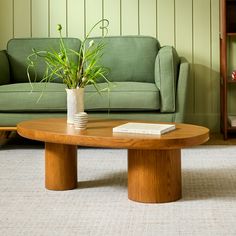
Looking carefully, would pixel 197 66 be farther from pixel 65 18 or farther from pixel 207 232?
pixel 207 232

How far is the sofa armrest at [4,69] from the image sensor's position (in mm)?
4217

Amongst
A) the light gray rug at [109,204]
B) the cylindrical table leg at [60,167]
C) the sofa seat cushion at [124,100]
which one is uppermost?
the sofa seat cushion at [124,100]

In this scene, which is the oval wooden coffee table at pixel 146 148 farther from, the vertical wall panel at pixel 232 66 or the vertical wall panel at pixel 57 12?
the vertical wall panel at pixel 57 12

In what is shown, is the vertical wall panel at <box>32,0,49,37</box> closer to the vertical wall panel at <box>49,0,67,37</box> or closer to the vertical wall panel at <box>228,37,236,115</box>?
the vertical wall panel at <box>49,0,67,37</box>

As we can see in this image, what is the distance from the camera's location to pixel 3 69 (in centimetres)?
425

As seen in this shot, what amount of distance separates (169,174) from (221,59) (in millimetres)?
2238

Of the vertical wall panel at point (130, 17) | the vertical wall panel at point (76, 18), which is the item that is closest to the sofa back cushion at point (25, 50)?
the vertical wall panel at point (76, 18)

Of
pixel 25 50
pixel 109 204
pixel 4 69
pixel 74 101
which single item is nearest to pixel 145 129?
pixel 109 204

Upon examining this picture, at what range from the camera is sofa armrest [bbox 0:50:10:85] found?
13.8ft

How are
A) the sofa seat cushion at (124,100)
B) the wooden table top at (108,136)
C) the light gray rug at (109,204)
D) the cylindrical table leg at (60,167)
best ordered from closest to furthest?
the light gray rug at (109,204) < the wooden table top at (108,136) < the cylindrical table leg at (60,167) < the sofa seat cushion at (124,100)

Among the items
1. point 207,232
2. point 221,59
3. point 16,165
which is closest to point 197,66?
point 221,59

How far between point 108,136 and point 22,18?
8.58 ft

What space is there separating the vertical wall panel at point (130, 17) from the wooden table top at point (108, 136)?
6.52 ft

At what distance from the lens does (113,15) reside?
4.67 m
